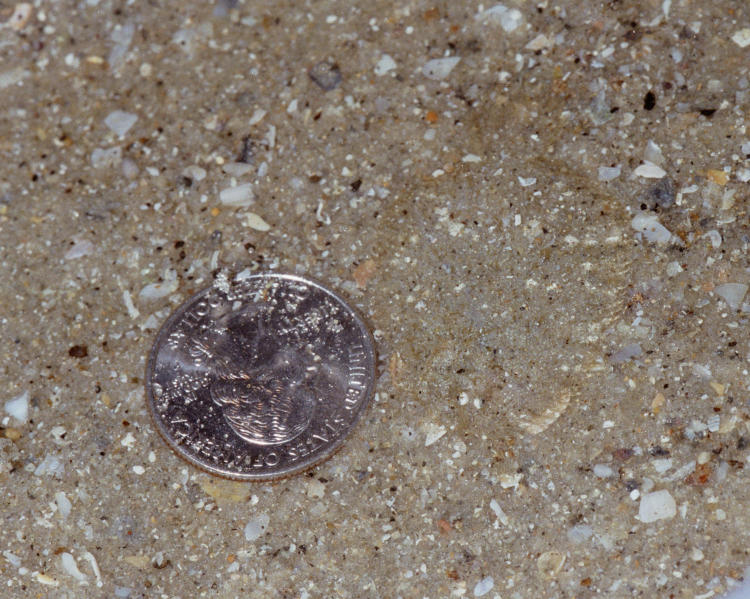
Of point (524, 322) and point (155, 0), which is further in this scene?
point (155, 0)

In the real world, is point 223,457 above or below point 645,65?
below

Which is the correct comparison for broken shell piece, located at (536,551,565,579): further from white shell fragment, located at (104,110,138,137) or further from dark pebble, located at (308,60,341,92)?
white shell fragment, located at (104,110,138,137)

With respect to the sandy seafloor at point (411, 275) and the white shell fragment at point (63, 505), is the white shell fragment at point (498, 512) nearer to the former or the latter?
the sandy seafloor at point (411, 275)

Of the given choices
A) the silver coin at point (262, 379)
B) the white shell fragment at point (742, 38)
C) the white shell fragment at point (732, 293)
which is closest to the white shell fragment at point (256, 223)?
the silver coin at point (262, 379)

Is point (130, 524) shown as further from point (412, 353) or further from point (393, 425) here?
point (412, 353)

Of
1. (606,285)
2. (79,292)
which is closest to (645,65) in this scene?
(606,285)

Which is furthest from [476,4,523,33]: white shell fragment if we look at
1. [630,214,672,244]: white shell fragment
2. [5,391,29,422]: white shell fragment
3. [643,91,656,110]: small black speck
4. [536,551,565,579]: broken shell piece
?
[5,391,29,422]: white shell fragment
